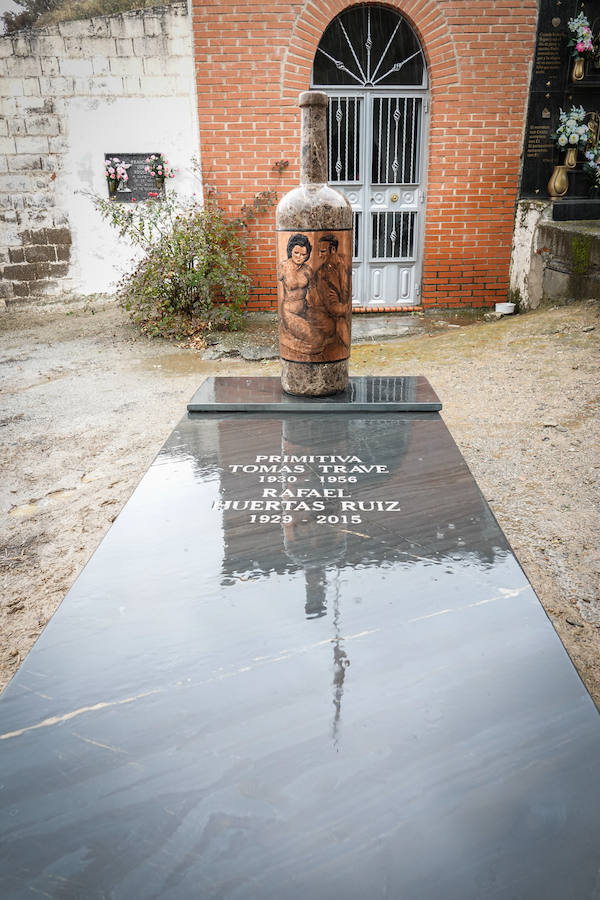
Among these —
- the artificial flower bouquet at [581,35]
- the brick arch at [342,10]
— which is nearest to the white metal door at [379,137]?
the brick arch at [342,10]

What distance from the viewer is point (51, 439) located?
3.91 metres

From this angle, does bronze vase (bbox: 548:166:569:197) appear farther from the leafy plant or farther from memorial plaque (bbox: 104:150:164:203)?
memorial plaque (bbox: 104:150:164:203)

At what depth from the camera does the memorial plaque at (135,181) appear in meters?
6.39

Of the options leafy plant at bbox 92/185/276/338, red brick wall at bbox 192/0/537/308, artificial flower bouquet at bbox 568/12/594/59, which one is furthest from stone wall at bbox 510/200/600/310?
leafy plant at bbox 92/185/276/338

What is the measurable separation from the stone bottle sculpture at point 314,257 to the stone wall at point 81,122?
472 centimetres

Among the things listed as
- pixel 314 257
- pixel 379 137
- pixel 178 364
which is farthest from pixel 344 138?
pixel 314 257

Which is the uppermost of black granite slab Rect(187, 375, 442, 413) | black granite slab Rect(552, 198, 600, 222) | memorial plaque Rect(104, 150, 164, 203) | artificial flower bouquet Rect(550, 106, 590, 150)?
artificial flower bouquet Rect(550, 106, 590, 150)

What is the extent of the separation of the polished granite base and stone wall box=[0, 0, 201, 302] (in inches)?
232

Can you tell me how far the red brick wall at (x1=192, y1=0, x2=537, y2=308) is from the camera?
6082 millimetres

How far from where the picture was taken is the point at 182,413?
428cm

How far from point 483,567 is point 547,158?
654 cm

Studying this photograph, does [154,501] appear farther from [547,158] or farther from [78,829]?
[547,158]

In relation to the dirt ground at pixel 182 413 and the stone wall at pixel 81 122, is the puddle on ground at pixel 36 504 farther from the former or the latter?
the stone wall at pixel 81 122

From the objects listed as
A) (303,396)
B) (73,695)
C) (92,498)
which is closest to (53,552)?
(92,498)
